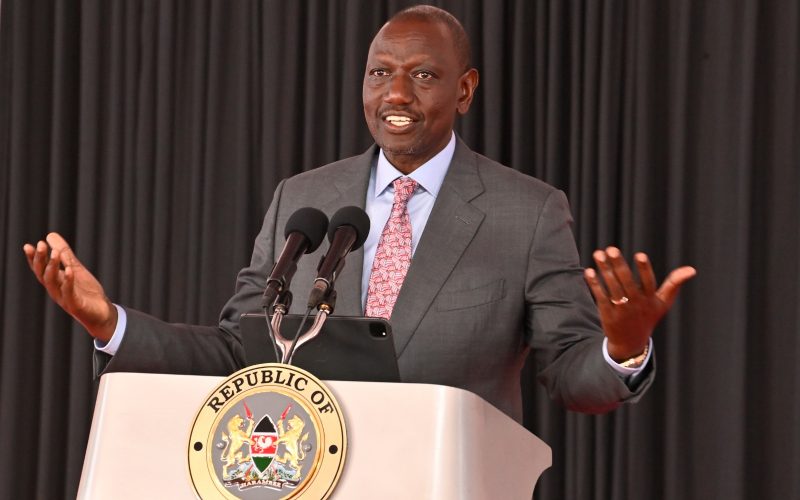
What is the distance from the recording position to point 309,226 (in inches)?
74.9

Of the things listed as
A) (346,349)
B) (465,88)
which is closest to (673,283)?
(346,349)

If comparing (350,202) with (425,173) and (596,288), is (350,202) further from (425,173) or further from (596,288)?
(596,288)

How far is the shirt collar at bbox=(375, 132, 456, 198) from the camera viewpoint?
8.90 ft

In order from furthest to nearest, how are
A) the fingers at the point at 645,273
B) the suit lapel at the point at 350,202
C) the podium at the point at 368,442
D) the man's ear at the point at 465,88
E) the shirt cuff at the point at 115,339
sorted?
1. the man's ear at the point at 465,88
2. the suit lapel at the point at 350,202
3. the shirt cuff at the point at 115,339
4. the fingers at the point at 645,273
5. the podium at the point at 368,442

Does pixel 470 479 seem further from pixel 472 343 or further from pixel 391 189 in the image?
pixel 391 189

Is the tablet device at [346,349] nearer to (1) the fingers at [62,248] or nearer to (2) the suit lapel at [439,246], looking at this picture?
(1) the fingers at [62,248]

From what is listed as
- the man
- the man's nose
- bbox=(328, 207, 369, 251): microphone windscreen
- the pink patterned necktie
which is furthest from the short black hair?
bbox=(328, 207, 369, 251): microphone windscreen

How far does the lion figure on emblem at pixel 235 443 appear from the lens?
156 centimetres

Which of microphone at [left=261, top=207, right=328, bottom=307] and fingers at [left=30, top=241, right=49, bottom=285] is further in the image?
fingers at [left=30, top=241, right=49, bottom=285]

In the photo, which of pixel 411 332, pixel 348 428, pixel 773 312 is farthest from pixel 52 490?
pixel 348 428

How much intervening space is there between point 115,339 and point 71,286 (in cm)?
22

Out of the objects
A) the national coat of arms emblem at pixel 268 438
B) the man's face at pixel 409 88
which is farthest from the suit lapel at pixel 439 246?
the national coat of arms emblem at pixel 268 438

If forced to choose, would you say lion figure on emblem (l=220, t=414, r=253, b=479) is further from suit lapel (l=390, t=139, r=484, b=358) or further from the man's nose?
the man's nose

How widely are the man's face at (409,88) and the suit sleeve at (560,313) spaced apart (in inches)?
13.5
